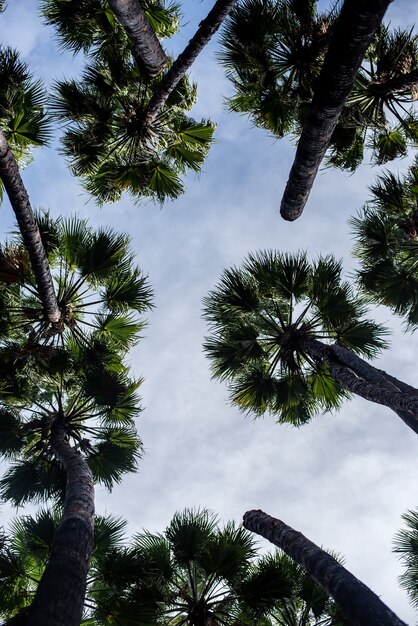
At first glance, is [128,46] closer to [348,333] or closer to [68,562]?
[348,333]

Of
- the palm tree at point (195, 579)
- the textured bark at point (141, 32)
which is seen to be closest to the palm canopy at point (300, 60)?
the textured bark at point (141, 32)

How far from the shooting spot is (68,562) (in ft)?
14.7

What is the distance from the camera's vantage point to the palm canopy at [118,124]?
8.78 m

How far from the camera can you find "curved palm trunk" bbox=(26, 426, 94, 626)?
376cm

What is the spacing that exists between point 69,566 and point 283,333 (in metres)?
6.57

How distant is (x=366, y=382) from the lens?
8383 mm

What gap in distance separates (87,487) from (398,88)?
7.29 metres

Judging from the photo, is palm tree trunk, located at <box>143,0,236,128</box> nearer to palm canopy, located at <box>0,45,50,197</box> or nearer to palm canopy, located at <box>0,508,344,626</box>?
palm canopy, located at <box>0,45,50,197</box>

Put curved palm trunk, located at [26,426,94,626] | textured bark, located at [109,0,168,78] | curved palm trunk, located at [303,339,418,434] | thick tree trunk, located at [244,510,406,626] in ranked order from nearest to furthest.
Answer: curved palm trunk, located at [26,426,94,626]
thick tree trunk, located at [244,510,406,626]
textured bark, located at [109,0,168,78]
curved palm trunk, located at [303,339,418,434]

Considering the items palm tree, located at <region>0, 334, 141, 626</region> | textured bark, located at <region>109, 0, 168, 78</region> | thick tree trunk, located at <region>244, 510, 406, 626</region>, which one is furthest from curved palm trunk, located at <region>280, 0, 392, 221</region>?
palm tree, located at <region>0, 334, 141, 626</region>

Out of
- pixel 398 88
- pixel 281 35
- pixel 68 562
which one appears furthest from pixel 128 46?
pixel 68 562

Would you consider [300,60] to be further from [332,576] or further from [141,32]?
[332,576]

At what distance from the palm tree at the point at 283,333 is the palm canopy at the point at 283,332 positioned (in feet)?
0.06

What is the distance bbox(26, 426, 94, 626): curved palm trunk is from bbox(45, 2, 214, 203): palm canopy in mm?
5407
